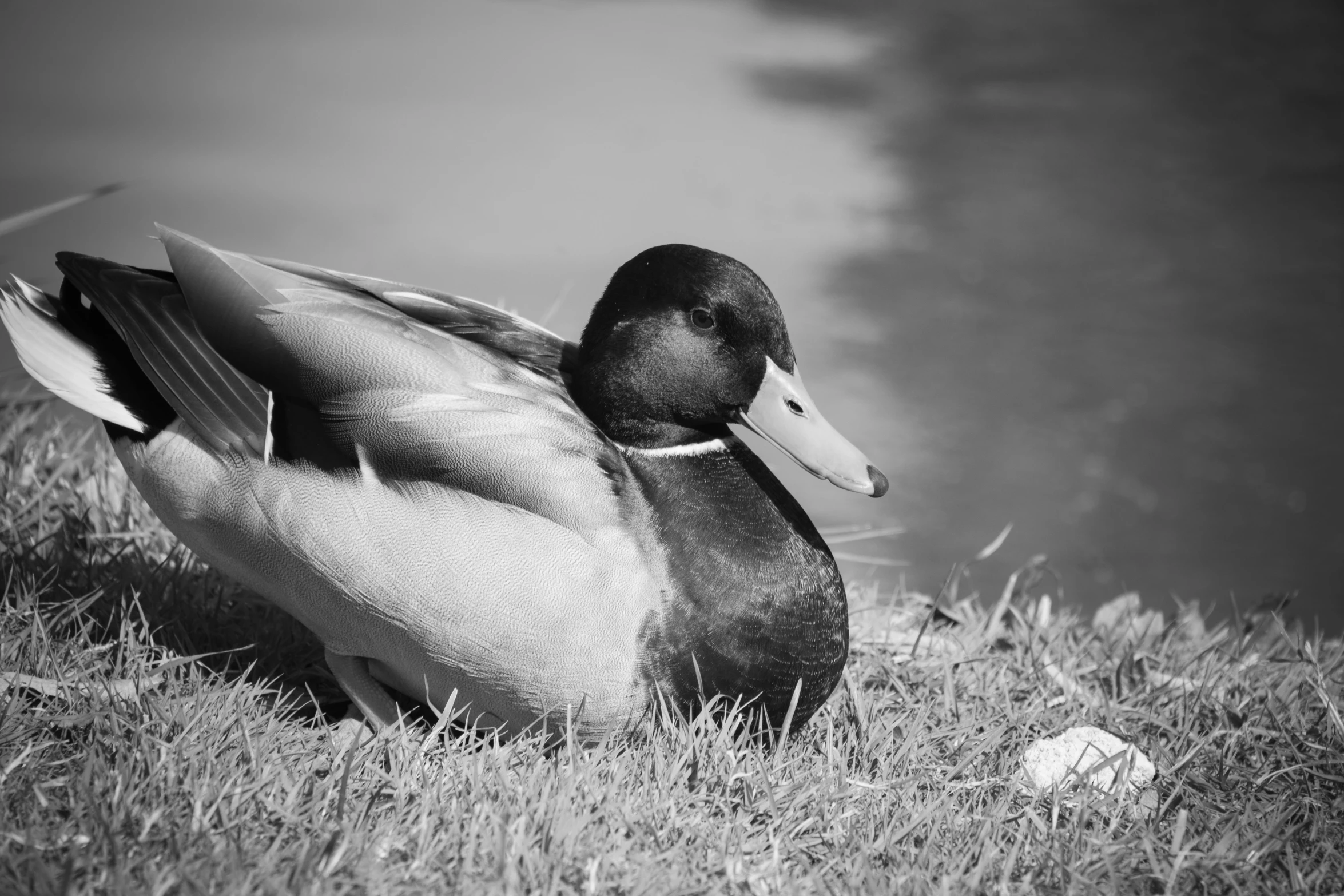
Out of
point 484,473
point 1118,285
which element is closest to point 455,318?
point 484,473

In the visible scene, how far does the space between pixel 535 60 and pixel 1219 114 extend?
14.9ft

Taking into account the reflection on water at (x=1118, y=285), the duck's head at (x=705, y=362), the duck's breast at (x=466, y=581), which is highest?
the duck's head at (x=705, y=362)

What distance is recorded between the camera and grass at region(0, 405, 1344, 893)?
1899 millimetres

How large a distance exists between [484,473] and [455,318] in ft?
1.60

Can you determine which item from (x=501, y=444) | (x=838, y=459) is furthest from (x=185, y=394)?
(x=838, y=459)

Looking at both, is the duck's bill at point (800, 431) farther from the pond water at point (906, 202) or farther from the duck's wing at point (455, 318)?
the pond water at point (906, 202)

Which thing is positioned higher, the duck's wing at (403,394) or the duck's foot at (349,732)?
the duck's wing at (403,394)

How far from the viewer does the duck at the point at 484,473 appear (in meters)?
2.19

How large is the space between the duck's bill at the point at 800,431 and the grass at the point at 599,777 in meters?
0.53

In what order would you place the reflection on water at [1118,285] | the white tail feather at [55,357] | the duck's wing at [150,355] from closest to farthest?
the duck's wing at [150,355]
the white tail feather at [55,357]
the reflection on water at [1118,285]

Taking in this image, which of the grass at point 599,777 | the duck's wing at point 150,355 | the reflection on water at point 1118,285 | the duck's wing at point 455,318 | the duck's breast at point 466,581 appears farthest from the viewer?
the reflection on water at point 1118,285

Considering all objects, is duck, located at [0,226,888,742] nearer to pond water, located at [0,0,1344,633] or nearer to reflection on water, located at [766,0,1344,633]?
pond water, located at [0,0,1344,633]

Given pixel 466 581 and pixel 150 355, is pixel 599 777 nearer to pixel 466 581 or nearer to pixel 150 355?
pixel 466 581

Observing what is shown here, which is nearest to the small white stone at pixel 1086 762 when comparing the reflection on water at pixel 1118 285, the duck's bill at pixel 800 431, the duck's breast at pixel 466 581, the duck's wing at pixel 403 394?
the duck's bill at pixel 800 431
